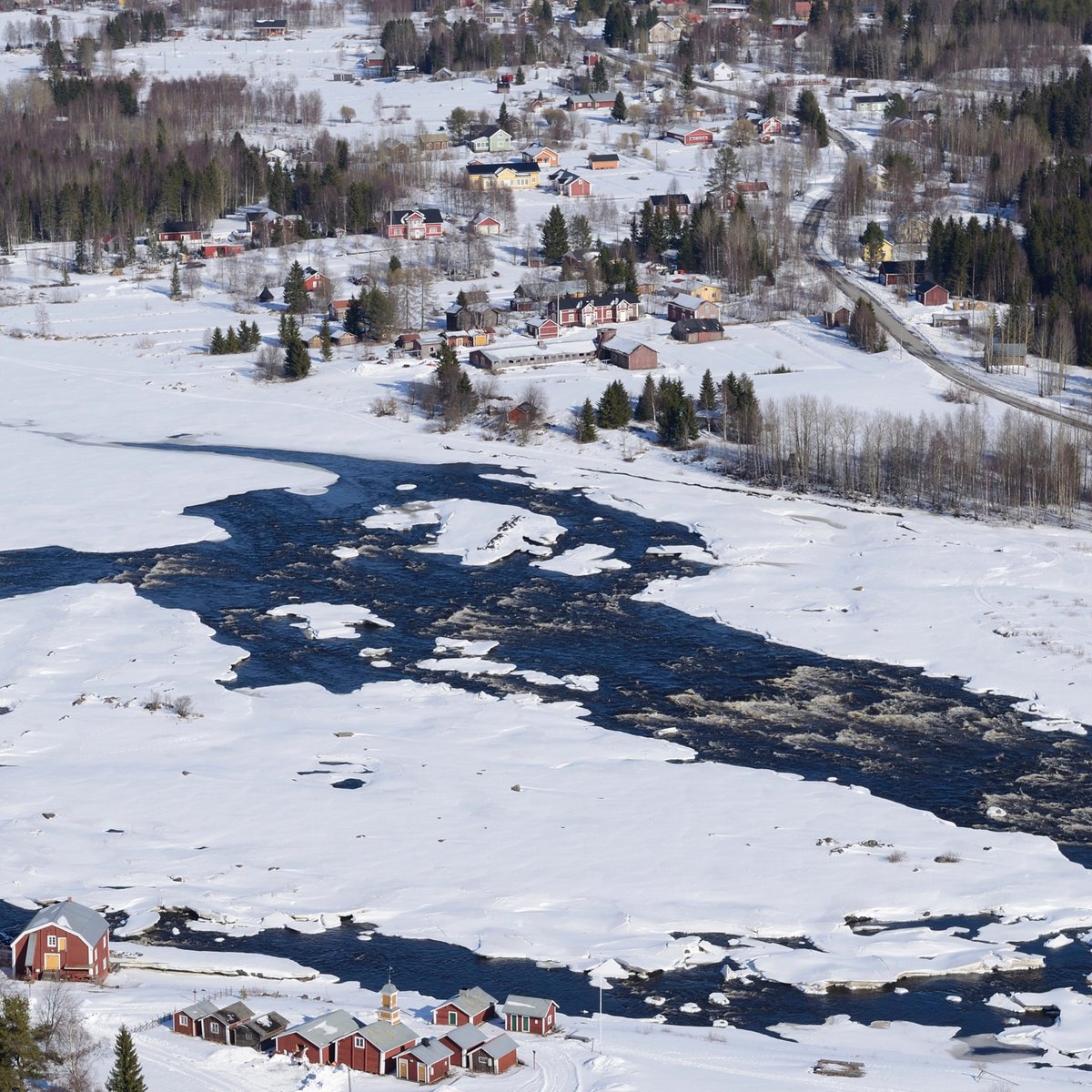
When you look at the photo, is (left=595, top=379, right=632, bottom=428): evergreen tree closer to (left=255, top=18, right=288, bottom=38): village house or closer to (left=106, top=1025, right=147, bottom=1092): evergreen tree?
(left=106, top=1025, right=147, bottom=1092): evergreen tree

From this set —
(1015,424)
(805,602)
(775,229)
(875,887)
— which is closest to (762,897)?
(875,887)

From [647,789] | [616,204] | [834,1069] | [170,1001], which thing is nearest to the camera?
[834,1069]

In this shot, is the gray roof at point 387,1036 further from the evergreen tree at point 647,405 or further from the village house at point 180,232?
the village house at point 180,232

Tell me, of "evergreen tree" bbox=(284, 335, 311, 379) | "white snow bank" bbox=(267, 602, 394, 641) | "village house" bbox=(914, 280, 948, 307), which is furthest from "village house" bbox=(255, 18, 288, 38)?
"white snow bank" bbox=(267, 602, 394, 641)

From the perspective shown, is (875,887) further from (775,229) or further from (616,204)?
(616,204)

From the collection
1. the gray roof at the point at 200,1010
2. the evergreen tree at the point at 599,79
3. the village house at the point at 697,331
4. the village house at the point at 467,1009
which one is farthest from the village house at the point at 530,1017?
the evergreen tree at the point at 599,79

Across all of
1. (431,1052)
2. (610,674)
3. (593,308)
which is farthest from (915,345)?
(431,1052)

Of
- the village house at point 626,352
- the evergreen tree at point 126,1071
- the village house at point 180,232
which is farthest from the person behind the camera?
the village house at point 180,232
